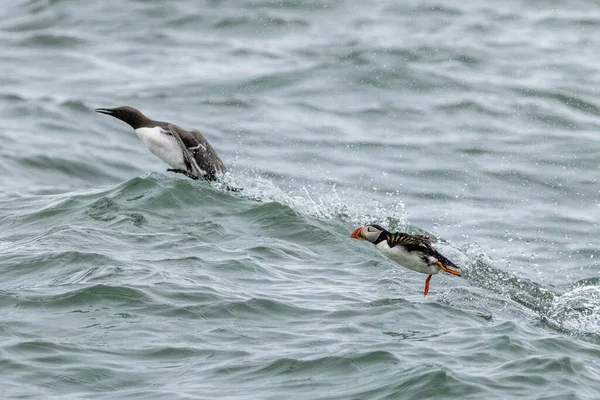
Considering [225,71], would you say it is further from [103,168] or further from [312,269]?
[312,269]

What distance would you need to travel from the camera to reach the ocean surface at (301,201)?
24.1 feet

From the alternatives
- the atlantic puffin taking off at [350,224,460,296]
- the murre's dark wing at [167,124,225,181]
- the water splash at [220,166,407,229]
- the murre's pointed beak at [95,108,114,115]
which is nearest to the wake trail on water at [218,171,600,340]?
the water splash at [220,166,407,229]

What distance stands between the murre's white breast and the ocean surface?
287mm

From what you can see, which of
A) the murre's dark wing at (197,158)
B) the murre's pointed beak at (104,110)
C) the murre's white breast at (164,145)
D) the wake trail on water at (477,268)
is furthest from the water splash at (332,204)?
the murre's pointed beak at (104,110)

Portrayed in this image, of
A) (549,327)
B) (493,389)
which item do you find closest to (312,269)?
(549,327)

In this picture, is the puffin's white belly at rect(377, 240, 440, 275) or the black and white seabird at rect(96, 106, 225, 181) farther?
the black and white seabird at rect(96, 106, 225, 181)

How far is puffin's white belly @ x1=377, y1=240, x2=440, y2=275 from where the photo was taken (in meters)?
8.84

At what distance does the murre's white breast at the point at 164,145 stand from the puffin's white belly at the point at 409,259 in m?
3.78

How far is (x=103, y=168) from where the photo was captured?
15.7 metres

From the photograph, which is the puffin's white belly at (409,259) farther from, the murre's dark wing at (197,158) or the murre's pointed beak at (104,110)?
the murre's pointed beak at (104,110)

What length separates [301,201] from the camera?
39.2 ft

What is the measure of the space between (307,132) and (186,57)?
4.01 m

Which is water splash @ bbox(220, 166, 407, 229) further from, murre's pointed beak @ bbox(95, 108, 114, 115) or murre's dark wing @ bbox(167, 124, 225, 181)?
murre's pointed beak @ bbox(95, 108, 114, 115)

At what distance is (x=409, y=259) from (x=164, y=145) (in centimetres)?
421
